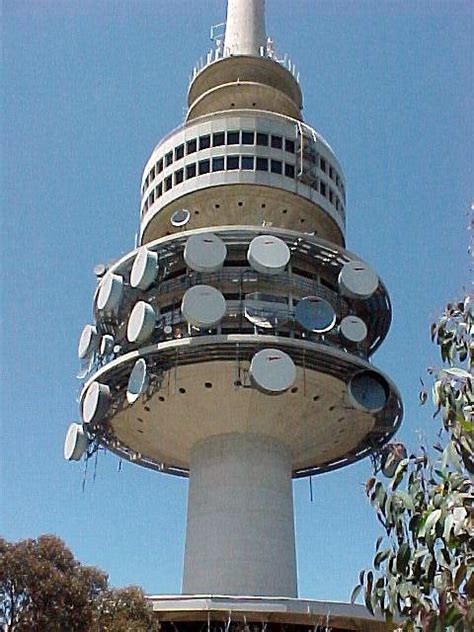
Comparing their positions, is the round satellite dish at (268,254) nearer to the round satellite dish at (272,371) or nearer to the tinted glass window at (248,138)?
the round satellite dish at (272,371)

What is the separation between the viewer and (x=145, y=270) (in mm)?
35688

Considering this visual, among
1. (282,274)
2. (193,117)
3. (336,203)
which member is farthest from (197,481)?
(193,117)

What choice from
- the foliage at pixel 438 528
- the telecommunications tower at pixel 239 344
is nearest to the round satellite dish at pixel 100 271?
the telecommunications tower at pixel 239 344

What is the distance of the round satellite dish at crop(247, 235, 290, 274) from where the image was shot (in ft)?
115

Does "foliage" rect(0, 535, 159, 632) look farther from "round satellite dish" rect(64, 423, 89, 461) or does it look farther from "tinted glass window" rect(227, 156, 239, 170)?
"tinted glass window" rect(227, 156, 239, 170)

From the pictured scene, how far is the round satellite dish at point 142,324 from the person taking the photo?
34.6 metres

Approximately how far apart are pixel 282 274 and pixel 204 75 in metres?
15.1

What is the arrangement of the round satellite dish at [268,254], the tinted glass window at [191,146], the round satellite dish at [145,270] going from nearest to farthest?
1. the round satellite dish at [268,254]
2. the round satellite dish at [145,270]
3. the tinted glass window at [191,146]

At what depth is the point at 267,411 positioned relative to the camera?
36906mm

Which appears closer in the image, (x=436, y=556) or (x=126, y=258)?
(x=436, y=556)

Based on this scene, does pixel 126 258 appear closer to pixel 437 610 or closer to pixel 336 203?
pixel 336 203

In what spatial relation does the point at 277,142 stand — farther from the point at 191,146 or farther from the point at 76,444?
the point at 76,444

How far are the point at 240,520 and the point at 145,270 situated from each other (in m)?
11.4

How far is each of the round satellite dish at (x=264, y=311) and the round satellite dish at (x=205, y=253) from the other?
212 centimetres
